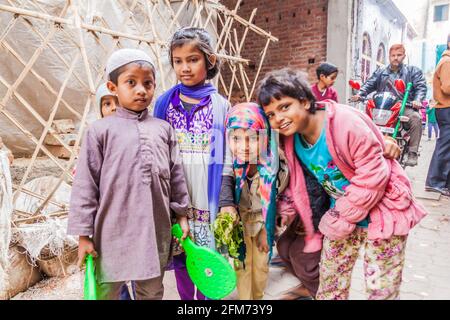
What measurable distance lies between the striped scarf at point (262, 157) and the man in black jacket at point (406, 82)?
328 cm

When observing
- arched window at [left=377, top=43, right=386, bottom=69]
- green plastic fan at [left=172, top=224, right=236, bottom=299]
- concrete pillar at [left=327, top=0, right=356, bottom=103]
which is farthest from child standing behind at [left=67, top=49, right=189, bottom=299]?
arched window at [left=377, top=43, right=386, bottom=69]

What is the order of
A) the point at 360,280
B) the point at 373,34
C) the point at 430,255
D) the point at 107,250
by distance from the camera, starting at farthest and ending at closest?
1. the point at 373,34
2. the point at 430,255
3. the point at 360,280
4. the point at 107,250

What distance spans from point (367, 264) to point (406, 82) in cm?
339

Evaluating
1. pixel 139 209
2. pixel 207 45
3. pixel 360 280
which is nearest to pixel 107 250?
pixel 139 209

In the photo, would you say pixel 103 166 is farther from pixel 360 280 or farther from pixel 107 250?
pixel 360 280

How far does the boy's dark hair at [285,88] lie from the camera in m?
1.43

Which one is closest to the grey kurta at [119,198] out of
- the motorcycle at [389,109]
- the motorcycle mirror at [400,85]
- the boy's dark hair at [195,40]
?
the boy's dark hair at [195,40]

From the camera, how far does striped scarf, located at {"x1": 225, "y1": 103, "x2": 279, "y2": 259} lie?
1.50m

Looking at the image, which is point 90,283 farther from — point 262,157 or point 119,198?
point 262,157

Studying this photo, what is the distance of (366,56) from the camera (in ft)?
28.7

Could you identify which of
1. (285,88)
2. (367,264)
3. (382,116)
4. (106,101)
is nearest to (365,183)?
(367,264)

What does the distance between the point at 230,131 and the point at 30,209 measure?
212 cm
